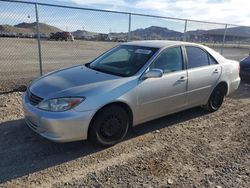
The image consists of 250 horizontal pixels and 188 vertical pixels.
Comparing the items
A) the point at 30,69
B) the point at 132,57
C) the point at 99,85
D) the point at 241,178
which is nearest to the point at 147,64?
the point at 132,57

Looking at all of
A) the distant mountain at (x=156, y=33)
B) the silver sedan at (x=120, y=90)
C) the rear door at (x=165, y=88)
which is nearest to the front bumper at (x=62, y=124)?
the silver sedan at (x=120, y=90)

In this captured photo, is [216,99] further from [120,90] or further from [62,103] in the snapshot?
[62,103]

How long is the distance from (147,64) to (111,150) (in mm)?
1546

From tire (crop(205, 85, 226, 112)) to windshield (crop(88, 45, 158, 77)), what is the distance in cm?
201

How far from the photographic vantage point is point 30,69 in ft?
33.8

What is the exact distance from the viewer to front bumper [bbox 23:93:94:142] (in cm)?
356

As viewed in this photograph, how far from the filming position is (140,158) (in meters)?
3.85

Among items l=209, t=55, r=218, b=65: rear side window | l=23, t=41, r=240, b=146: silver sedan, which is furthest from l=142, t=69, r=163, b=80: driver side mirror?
l=209, t=55, r=218, b=65: rear side window

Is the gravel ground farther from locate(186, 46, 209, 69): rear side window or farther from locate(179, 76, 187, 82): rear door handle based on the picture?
locate(186, 46, 209, 69): rear side window

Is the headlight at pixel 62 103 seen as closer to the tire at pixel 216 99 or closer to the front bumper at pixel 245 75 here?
the tire at pixel 216 99

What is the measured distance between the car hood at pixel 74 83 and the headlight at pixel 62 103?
0.24 ft

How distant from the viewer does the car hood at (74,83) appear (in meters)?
3.77

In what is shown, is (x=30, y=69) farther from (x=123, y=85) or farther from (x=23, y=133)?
(x=123, y=85)

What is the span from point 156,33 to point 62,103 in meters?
8.13
